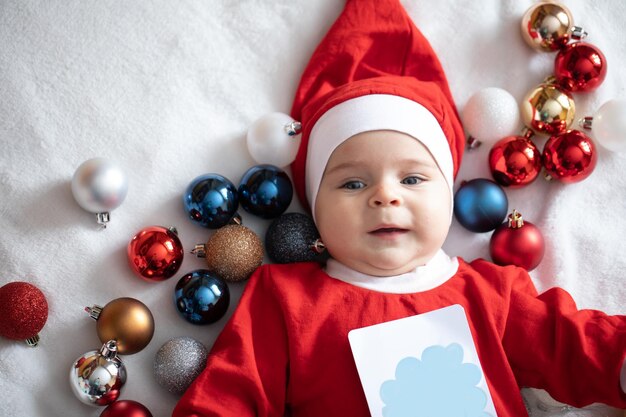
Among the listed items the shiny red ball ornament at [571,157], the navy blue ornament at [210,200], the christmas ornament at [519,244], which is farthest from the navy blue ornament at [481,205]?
the navy blue ornament at [210,200]

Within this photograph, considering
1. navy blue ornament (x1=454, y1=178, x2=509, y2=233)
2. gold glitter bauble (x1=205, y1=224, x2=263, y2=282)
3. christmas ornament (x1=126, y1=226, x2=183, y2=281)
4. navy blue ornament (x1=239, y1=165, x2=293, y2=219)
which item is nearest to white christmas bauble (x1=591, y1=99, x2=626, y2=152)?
navy blue ornament (x1=454, y1=178, x2=509, y2=233)

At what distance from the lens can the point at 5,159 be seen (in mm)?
1339

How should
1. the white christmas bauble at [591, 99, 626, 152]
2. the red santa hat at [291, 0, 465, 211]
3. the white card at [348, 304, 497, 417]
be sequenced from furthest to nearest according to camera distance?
the white christmas bauble at [591, 99, 626, 152]
the red santa hat at [291, 0, 465, 211]
the white card at [348, 304, 497, 417]

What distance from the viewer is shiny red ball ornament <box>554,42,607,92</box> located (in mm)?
1431

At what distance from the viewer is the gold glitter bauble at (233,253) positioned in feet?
4.30

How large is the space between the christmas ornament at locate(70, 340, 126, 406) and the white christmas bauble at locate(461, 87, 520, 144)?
0.91m

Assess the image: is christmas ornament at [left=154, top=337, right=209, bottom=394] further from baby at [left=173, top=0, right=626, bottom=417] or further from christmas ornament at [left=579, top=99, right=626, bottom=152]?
christmas ornament at [left=579, top=99, right=626, bottom=152]

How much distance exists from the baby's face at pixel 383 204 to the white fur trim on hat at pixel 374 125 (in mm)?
16

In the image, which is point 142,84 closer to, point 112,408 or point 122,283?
point 122,283

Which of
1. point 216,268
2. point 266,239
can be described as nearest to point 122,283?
point 216,268

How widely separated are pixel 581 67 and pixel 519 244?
Result: 0.44 metres

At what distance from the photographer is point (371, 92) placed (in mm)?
1313

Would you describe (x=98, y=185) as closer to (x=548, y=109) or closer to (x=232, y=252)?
(x=232, y=252)

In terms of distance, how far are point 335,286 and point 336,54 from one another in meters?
0.52
